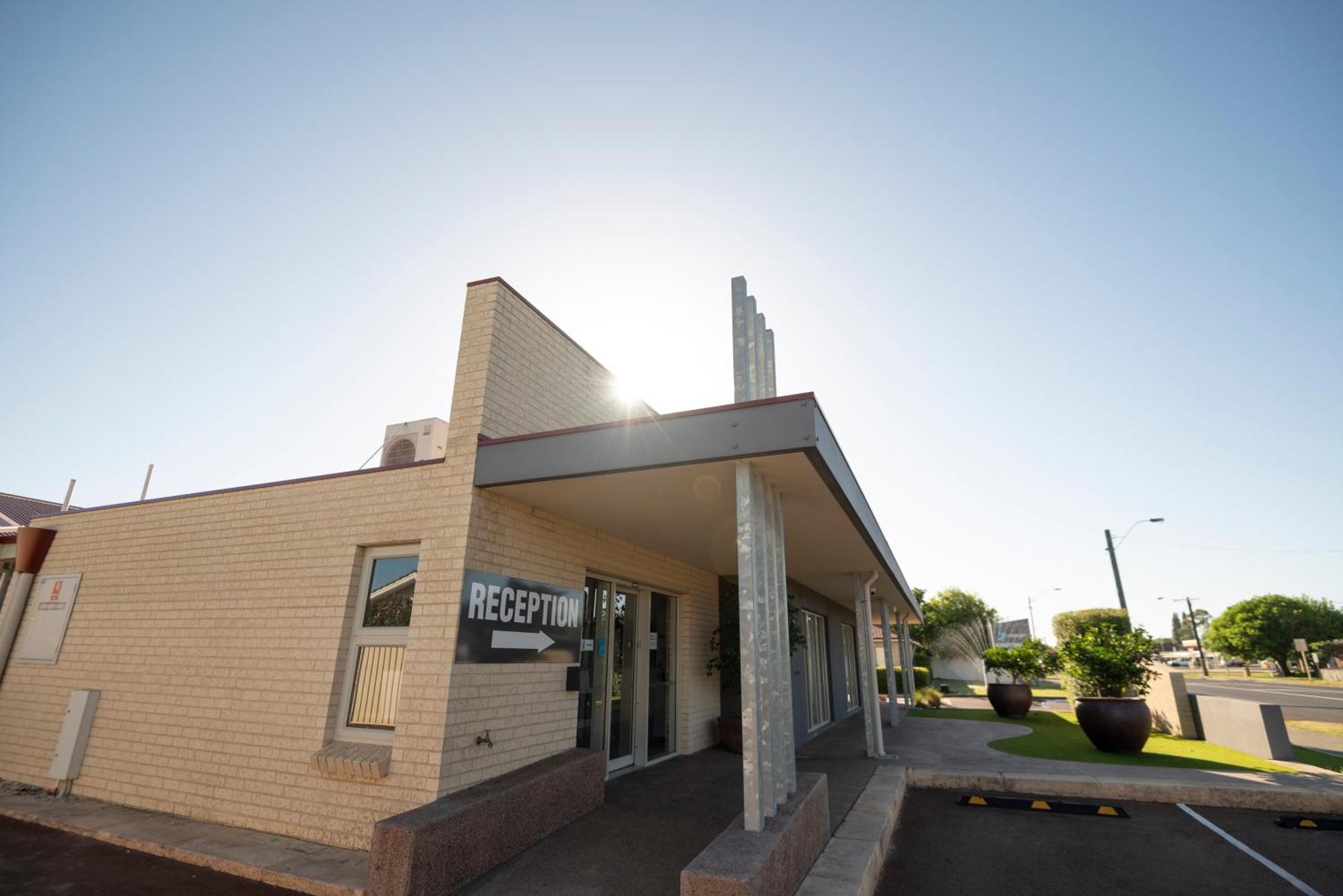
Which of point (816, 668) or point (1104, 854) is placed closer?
point (1104, 854)

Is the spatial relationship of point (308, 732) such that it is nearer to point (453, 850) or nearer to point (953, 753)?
point (453, 850)

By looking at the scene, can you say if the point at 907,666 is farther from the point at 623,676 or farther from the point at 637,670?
the point at 623,676

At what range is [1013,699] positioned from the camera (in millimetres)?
13586

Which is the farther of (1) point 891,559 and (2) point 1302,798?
(1) point 891,559

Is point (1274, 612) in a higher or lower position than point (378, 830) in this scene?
higher

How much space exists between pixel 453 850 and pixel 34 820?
471 centimetres

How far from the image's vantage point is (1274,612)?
41.8 m

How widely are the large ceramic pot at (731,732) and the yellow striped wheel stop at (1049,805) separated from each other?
302 centimetres

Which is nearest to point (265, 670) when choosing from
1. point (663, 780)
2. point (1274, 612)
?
point (663, 780)

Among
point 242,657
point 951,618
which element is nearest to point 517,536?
point 242,657

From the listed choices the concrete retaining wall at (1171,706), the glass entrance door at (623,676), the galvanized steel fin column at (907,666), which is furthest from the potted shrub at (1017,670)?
the glass entrance door at (623,676)

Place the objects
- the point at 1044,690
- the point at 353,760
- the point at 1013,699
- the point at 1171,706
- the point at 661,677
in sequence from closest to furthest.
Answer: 1. the point at 353,760
2. the point at 661,677
3. the point at 1171,706
4. the point at 1013,699
5. the point at 1044,690

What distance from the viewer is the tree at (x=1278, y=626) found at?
4053cm

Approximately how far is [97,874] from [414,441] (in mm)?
4356
